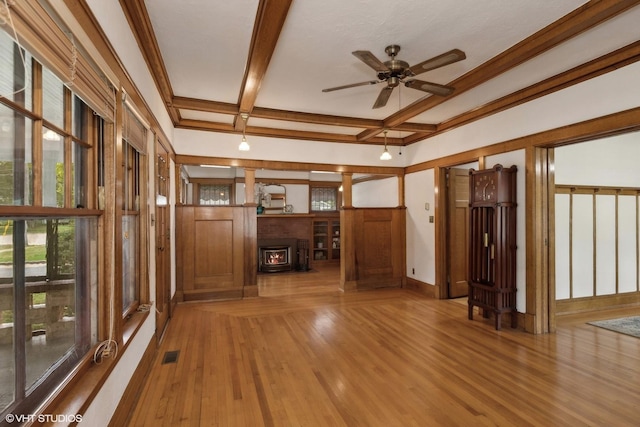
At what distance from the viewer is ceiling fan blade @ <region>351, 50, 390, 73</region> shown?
221 centimetres

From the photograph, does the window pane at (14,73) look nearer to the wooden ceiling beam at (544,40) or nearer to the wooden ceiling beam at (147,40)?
the wooden ceiling beam at (147,40)

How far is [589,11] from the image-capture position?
2074 millimetres

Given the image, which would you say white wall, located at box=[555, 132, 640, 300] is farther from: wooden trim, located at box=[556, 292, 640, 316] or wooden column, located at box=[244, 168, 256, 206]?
wooden column, located at box=[244, 168, 256, 206]

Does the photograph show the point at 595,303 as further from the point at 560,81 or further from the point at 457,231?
the point at 560,81

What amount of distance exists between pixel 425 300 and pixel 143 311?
393 cm

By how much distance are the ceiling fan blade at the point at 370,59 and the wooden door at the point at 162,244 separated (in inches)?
87.5

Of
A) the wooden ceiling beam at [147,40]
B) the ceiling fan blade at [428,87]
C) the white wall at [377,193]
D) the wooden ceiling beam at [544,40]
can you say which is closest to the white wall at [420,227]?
the white wall at [377,193]

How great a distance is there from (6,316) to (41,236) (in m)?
0.34

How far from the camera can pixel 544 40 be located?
2.40 meters

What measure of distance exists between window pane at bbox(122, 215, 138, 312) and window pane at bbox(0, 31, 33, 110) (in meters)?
1.32

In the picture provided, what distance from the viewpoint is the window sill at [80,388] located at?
4.00ft

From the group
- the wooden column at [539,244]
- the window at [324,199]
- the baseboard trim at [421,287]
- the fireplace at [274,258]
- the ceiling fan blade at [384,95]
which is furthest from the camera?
the window at [324,199]

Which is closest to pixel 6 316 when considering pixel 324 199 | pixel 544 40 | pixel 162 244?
pixel 162 244

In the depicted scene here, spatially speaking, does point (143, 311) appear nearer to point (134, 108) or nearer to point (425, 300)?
point (134, 108)
